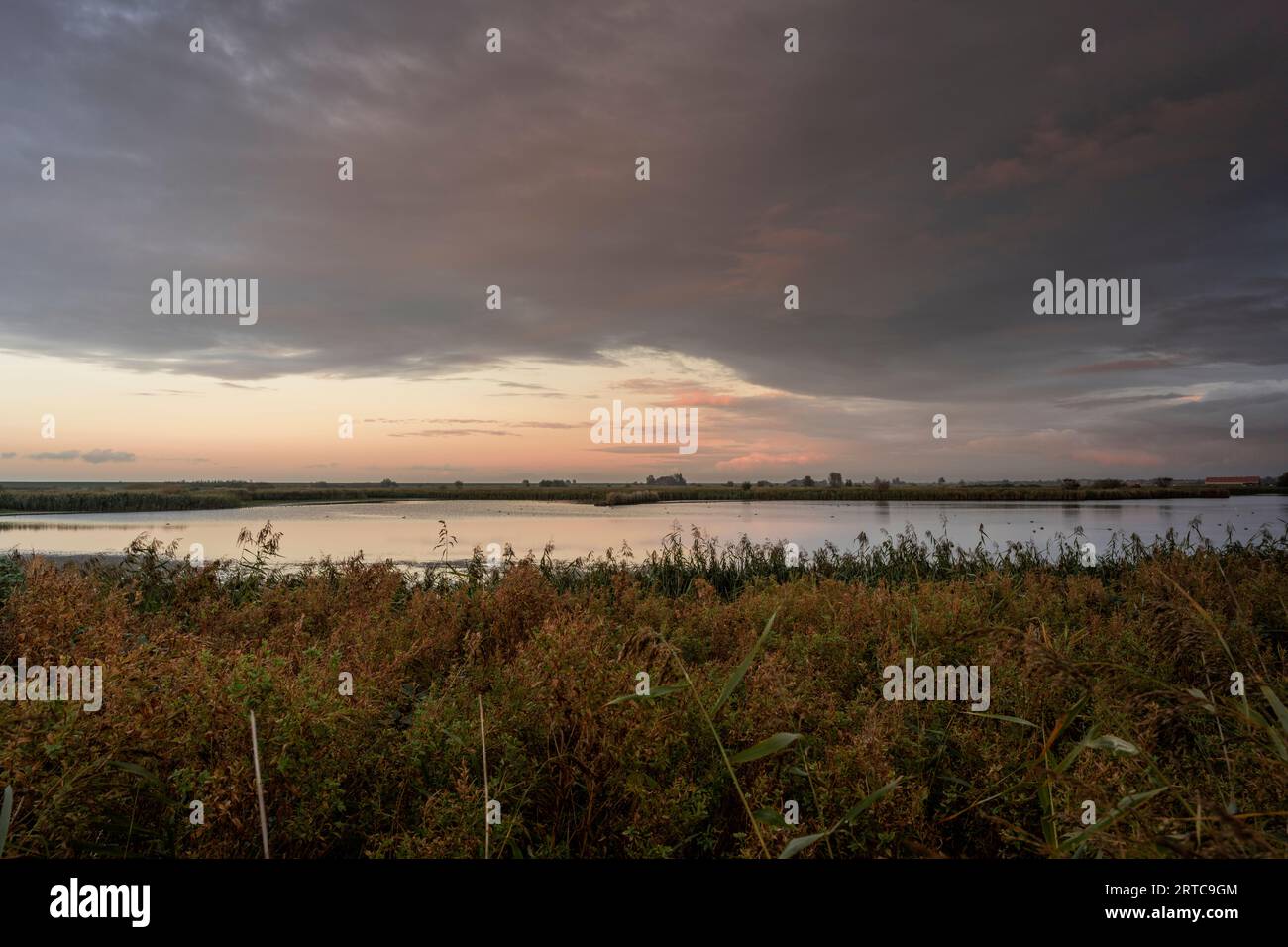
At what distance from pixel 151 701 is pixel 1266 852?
12.0 feet

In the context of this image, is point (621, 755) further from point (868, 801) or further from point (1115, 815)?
point (1115, 815)

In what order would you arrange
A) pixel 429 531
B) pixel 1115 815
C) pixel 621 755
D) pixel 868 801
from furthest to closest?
1. pixel 429 531
2. pixel 621 755
3. pixel 868 801
4. pixel 1115 815

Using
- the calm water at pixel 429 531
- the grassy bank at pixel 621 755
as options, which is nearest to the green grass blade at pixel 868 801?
the grassy bank at pixel 621 755

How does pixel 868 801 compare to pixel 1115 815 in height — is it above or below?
below

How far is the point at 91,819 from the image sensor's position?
2514mm

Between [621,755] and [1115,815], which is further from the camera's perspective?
[621,755]

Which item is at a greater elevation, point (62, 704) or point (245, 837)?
point (62, 704)

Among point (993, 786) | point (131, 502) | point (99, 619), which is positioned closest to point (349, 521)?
point (131, 502)

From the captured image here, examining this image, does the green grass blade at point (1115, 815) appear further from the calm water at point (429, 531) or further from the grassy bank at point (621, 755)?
the calm water at point (429, 531)

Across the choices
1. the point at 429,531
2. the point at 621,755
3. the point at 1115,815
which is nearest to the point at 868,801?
the point at 1115,815

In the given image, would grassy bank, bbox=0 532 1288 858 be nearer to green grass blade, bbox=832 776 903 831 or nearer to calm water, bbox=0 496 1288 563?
green grass blade, bbox=832 776 903 831
